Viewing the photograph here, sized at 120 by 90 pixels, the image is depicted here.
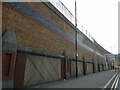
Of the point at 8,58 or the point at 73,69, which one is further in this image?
the point at 73,69

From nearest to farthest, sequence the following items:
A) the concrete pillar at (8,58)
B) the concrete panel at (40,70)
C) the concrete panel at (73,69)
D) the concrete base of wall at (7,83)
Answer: the concrete base of wall at (7,83) → the concrete pillar at (8,58) → the concrete panel at (40,70) → the concrete panel at (73,69)

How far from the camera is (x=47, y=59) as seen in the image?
22984 mm

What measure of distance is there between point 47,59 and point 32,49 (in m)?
4.05

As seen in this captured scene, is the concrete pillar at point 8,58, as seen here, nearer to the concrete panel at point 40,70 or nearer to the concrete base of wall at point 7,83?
the concrete base of wall at point 7,83

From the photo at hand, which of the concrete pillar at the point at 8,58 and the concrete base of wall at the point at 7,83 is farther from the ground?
the concrete pillar at the point at 8,58

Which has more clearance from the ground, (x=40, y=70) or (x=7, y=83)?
(x=40, y=70)

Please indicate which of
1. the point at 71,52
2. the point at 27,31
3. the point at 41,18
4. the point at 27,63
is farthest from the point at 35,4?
the point at 71,52

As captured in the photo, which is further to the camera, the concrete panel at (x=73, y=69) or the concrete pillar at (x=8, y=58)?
the concrete panel at (x=73, y=69)

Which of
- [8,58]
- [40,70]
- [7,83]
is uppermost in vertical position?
[8,58]

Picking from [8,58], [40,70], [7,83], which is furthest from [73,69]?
[7,83]

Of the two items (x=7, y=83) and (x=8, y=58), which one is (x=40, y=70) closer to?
(x=8, y=58)

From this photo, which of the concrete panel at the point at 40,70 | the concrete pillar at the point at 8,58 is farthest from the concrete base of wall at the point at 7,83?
the concrete panel at the point at 40,70

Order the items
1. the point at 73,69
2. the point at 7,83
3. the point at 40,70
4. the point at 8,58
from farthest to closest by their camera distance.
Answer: the point at 73,69 → the point at 40,70 → the point at 8,58 → the point at 7,83

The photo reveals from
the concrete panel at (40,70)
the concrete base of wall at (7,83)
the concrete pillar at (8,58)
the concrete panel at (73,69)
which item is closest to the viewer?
the concrete base of wall at (7,83)
